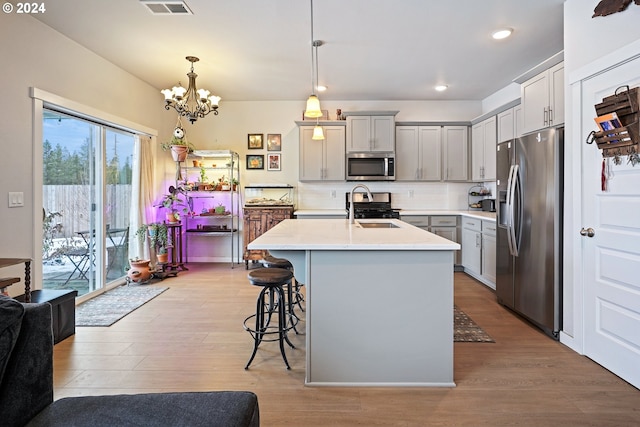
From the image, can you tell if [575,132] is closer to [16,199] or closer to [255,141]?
[16,199]

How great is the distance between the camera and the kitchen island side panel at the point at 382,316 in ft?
7.03

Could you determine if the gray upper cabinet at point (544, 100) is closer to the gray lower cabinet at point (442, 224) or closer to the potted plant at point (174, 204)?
the gray lower cabinet at point (442, 224)

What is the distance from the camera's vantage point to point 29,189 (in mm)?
3074

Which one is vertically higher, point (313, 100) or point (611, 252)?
point (313, 100)

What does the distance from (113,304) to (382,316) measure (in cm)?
311

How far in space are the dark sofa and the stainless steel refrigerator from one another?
2.73 metres

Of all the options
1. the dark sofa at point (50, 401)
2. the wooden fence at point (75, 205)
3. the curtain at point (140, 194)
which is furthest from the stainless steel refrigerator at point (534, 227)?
the curtain at point (140, 194)

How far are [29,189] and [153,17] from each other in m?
1.88

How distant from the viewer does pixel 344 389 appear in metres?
2.12

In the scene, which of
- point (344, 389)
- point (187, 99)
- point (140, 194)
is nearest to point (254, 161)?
point (140, 194)

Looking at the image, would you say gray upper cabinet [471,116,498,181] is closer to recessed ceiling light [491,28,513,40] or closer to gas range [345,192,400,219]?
gas range [345,192,400,219]

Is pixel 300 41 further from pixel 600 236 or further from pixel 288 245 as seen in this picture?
pixel 600 236

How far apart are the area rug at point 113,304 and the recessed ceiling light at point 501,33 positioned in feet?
15.0

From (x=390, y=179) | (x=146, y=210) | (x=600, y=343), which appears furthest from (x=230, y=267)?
(x=600, y=343)
